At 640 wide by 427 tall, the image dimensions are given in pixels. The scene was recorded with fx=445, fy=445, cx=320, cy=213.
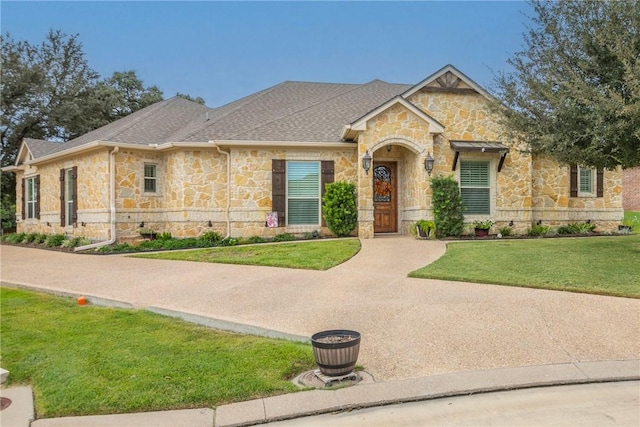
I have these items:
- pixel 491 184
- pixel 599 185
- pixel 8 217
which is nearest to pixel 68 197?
pixel 8 217

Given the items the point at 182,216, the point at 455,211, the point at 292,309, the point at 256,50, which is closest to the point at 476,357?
the point at 292,309

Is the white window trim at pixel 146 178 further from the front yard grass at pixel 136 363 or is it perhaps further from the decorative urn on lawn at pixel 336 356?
the decorative urn on lawn at pixel 336 356

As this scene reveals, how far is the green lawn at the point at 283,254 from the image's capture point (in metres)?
10.4

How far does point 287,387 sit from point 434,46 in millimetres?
16223

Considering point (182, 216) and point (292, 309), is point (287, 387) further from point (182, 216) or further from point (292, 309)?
point (182, 216)

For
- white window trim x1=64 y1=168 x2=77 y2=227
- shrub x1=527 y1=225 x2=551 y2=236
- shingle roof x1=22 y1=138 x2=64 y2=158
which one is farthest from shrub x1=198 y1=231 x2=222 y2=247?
shrub x1=527 y1=225 x2=551 y2=236

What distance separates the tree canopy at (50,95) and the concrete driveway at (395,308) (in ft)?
66.8

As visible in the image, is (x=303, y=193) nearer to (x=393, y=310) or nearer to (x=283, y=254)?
(x=283, y=254)

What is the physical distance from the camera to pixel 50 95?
2844cm

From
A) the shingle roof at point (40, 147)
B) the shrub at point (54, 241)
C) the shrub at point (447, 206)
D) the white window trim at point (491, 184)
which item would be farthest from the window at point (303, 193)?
the shingle roof at point (40, 147)

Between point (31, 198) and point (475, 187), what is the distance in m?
19.2

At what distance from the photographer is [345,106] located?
58.1ft

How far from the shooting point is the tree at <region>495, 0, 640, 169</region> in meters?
8.51

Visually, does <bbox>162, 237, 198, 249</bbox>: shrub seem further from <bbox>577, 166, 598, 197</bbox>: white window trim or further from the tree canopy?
the tree canopy
